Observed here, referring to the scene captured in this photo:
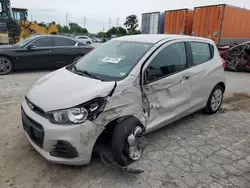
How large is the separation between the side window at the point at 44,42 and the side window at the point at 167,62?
616 cm

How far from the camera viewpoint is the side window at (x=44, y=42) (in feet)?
26.7

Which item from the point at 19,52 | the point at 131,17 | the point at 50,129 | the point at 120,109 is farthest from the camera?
the point at 131,17

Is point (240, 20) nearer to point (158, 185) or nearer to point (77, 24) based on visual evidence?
point (158, 185)

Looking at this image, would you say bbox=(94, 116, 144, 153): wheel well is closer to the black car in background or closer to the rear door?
the rear door

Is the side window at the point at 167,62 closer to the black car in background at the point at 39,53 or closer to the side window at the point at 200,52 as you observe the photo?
the side window at the point at 200,52

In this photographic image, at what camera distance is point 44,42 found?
27.2 feet

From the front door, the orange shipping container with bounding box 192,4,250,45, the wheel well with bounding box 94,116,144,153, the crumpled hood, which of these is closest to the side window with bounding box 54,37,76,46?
the crumpled hood

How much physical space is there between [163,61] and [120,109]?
3.51 feet

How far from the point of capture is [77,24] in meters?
82.9

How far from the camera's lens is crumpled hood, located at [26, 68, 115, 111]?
244 cm

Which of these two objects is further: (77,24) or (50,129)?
(77,24)

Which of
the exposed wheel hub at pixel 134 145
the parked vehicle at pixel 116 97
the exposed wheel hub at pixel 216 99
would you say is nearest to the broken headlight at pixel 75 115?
the parked vehicle at pixel 116 97

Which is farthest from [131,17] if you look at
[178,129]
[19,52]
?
[178,129]

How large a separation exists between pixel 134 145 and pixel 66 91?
104cm
